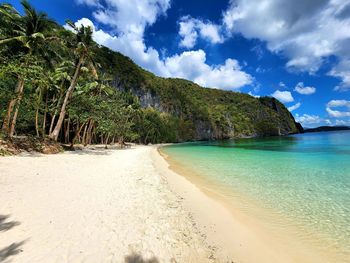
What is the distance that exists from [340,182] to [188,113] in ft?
379

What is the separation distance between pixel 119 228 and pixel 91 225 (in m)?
0.65

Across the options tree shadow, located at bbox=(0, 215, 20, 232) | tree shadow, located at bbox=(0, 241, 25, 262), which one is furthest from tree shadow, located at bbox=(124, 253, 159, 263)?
tree shadow, located at bbox=(0, 215, 20, 232)

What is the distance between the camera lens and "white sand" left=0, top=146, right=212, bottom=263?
4.00m

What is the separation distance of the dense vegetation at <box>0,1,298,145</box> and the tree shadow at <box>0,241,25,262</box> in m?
10.3

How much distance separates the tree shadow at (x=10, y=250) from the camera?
3638mm

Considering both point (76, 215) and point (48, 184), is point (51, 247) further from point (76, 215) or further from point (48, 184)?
point (48, 184)

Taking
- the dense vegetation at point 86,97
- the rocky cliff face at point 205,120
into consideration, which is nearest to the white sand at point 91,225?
the dense vegetation at point 86,97

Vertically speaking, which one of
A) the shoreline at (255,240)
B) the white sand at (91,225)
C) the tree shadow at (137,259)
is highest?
the white sand at (91,225)

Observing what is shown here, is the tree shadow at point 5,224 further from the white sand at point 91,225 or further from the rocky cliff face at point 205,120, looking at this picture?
the rocky cliff face at point 205,120

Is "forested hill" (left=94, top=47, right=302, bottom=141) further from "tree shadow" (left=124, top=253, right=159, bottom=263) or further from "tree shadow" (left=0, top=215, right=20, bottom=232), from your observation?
"tree shadow" (left=124, top=253, right=159, bottom=263)

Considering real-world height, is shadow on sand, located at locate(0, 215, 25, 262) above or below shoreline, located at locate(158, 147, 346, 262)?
above

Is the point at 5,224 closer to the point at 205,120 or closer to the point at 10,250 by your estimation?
the point at 10,250

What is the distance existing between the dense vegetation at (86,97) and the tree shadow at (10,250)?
1030 cm

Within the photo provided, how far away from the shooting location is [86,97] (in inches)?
1041
